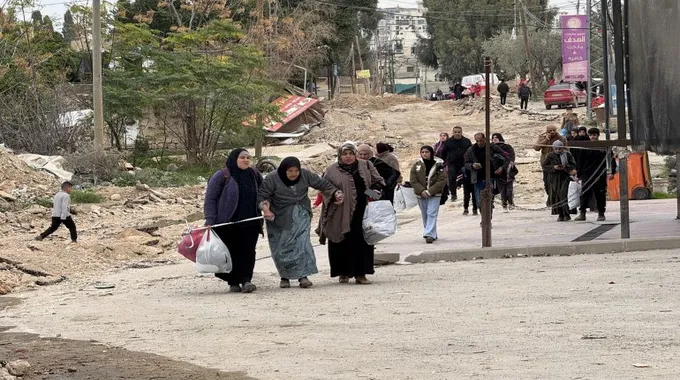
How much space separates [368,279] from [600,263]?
2.66 meters

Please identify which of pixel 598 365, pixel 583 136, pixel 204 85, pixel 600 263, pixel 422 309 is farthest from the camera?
pixel 204 85

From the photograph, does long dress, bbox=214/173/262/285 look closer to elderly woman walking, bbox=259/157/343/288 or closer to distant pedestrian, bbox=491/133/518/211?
elderly woman walking, bbox=259/157/343/288

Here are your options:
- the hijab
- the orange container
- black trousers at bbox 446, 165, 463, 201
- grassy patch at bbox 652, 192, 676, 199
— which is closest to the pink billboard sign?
grassy patch at bbox 652, 192, 676, 199

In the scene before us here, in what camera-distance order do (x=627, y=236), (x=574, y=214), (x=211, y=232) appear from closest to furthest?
(x=211, y=232) < (x=627, y=236) < (x=574, y=214)

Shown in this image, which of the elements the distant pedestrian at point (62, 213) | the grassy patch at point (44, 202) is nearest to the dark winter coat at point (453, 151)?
the distant pedestrian at point (62, 213)

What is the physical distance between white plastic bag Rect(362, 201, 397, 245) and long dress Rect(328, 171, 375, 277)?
0.08 m

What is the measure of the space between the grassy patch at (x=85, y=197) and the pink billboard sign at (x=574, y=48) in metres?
18.5

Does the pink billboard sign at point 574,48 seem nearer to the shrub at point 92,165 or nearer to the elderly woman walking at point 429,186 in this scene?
the shrub at point 92,165

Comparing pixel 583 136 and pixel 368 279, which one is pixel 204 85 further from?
pixel 368 279

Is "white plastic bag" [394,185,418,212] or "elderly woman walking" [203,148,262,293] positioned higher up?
"elderly woman walking" [203,148,262,293]

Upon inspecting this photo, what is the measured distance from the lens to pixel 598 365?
25.4 ft

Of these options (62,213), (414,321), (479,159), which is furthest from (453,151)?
(414,321)

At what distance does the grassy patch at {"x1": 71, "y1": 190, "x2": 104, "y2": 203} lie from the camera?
90.6ft

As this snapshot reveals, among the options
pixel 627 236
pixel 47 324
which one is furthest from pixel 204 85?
pixel 47 324
